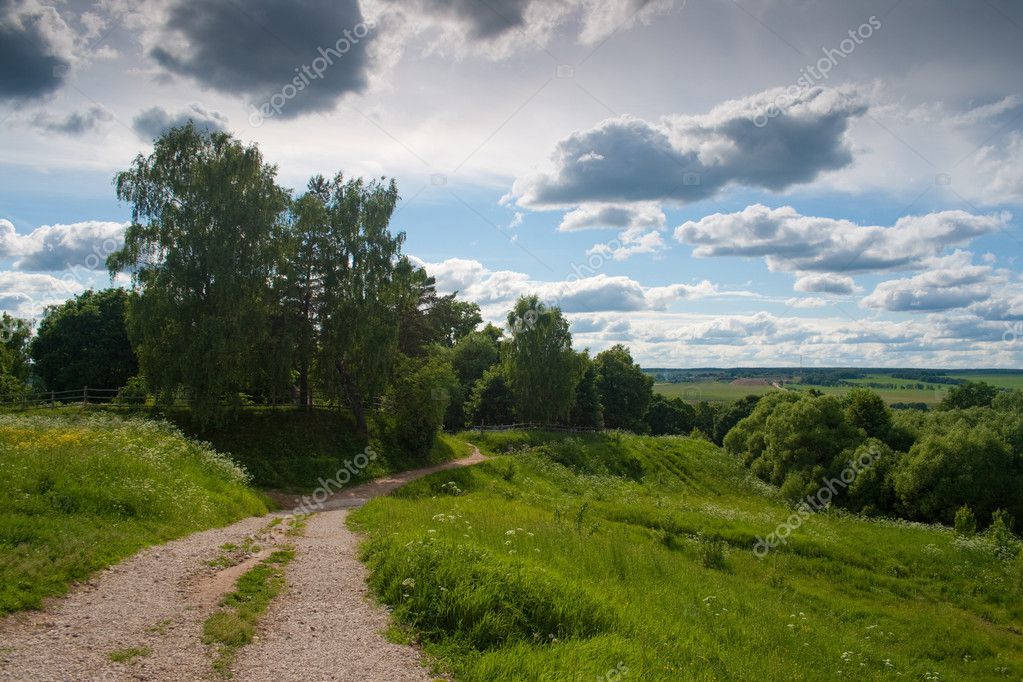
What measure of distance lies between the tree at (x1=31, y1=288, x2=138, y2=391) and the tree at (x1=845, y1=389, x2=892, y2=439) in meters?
56.3

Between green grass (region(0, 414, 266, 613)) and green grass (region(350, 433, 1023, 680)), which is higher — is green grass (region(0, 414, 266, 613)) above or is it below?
above

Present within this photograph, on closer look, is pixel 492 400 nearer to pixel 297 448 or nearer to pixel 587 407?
pixel 587 407

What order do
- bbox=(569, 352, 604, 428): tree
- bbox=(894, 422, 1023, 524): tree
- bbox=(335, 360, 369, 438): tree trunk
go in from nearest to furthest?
1. bbox=(894, 422, 1023, 524): tree
2. bbox=(335, 360, 369, 438): tree trunk
3. bbox=(569, 352, 604, 428): tree

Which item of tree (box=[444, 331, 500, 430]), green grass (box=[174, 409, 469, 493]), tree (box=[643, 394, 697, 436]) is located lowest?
tree (box=[643, 394, 697, 436])

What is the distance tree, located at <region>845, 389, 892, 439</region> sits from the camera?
44828 mm

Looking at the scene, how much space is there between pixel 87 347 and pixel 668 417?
7582cm

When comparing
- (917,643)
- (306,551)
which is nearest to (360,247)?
(306,551)

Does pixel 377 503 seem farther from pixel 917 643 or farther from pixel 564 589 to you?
pixel 917 643

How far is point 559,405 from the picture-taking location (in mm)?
58281

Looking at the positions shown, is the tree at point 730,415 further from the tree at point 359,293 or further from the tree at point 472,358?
the tree at point 359,293

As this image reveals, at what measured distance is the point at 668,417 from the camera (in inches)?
3772

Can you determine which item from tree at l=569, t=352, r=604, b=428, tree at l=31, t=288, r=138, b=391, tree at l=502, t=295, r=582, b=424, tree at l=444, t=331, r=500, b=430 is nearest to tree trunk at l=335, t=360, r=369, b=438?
tree at l=502, t=295, r=582, b=424

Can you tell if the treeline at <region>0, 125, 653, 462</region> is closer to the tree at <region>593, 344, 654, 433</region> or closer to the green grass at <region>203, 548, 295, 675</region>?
the green grass at <region>203, 548, 295, 675</region>

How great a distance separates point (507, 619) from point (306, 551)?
6.73 meters
